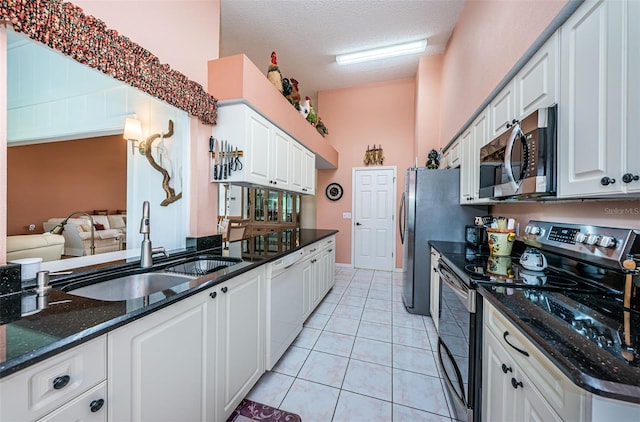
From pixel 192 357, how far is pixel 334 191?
417 cm

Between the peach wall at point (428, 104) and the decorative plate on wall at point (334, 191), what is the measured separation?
167cm

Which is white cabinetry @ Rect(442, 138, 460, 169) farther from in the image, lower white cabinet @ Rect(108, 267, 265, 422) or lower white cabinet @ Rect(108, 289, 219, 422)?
lower white cabinet @ Rect(108, 289, 219, 422)

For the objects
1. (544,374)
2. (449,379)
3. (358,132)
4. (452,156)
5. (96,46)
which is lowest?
(449,379)

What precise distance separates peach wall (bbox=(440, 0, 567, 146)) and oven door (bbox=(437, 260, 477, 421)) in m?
1.45

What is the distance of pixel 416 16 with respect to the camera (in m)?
2.91

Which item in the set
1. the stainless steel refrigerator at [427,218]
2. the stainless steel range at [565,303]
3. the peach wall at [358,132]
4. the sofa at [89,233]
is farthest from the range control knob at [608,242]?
the peach wall at [358,132]

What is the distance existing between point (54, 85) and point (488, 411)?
308cm

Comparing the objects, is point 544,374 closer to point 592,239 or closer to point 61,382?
point 592,239

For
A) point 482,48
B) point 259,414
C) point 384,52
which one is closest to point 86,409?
point 259,414

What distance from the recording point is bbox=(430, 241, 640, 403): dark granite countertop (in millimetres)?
524

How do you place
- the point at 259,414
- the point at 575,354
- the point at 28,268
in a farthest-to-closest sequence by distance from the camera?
1. the point at 259,414
2. the point at 28,268
3. the point at 575,354

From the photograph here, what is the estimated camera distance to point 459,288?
4.77ft

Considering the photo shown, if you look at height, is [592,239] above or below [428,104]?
below

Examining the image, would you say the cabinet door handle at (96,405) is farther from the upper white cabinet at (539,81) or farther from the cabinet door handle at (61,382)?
the upper white cabinet at (539,81)
